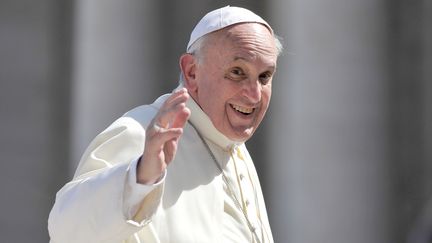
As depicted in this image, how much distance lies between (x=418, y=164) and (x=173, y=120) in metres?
4.90

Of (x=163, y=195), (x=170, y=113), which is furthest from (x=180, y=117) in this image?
(x=163, y=195)

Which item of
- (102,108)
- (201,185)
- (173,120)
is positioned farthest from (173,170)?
(102,108)

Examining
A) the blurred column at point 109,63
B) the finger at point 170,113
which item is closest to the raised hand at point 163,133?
the finger at point 170,113

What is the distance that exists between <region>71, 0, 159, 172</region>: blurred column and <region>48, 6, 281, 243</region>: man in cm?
319

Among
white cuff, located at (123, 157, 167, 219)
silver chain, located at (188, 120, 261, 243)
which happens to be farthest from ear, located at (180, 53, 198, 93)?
white cuff, located at (123, 157, 167, 219)

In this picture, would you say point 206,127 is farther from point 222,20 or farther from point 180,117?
point 180,117

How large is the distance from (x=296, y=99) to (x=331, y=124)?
0.29 m

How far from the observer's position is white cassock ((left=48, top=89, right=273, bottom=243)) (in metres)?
3.23

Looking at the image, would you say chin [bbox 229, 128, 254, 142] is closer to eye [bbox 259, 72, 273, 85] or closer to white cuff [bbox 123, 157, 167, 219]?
eye [bbox 259, 72, 273, 85]

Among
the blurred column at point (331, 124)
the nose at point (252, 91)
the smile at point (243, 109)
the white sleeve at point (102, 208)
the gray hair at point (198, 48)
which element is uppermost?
the gray hair at point (198, 48)

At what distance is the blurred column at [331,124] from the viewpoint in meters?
7.64

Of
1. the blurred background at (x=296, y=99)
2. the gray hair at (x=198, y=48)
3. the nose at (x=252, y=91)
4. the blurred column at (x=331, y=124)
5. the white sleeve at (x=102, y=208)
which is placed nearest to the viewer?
the white sleeve at (x=102, y=208)

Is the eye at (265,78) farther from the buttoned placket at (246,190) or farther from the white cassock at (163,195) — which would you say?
the buttoned placket at (246,190)

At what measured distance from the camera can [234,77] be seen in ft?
12.3
